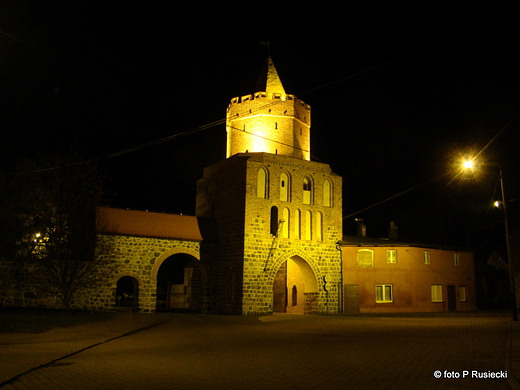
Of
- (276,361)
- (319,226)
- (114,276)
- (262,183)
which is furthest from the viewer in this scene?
(319,226)

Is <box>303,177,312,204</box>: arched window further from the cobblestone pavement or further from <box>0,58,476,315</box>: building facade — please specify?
the cobblestone pavement

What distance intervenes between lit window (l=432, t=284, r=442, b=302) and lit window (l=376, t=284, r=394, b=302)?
12.7ft

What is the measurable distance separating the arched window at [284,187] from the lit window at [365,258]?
6.58 metres

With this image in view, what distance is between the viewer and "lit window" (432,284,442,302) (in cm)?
3594

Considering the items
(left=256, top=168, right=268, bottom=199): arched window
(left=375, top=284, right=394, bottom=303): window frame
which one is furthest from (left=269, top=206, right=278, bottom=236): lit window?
(left=375, top=284, right=394, bottom=303): window frame

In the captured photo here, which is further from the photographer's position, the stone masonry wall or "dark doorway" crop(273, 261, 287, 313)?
"dark doorway" crop(273, 261, 287, 313)

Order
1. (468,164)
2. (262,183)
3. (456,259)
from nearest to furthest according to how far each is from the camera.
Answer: (468,164)
(262,183)
(456,259)

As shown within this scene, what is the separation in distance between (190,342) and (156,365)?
494cm

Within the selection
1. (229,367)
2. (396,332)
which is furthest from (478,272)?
(229,367)

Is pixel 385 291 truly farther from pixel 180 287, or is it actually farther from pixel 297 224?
pixel 180 287

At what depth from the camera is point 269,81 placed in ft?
116

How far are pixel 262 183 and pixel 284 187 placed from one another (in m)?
1.72

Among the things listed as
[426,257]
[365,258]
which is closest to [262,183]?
[365,258]

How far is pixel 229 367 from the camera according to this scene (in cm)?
1022
